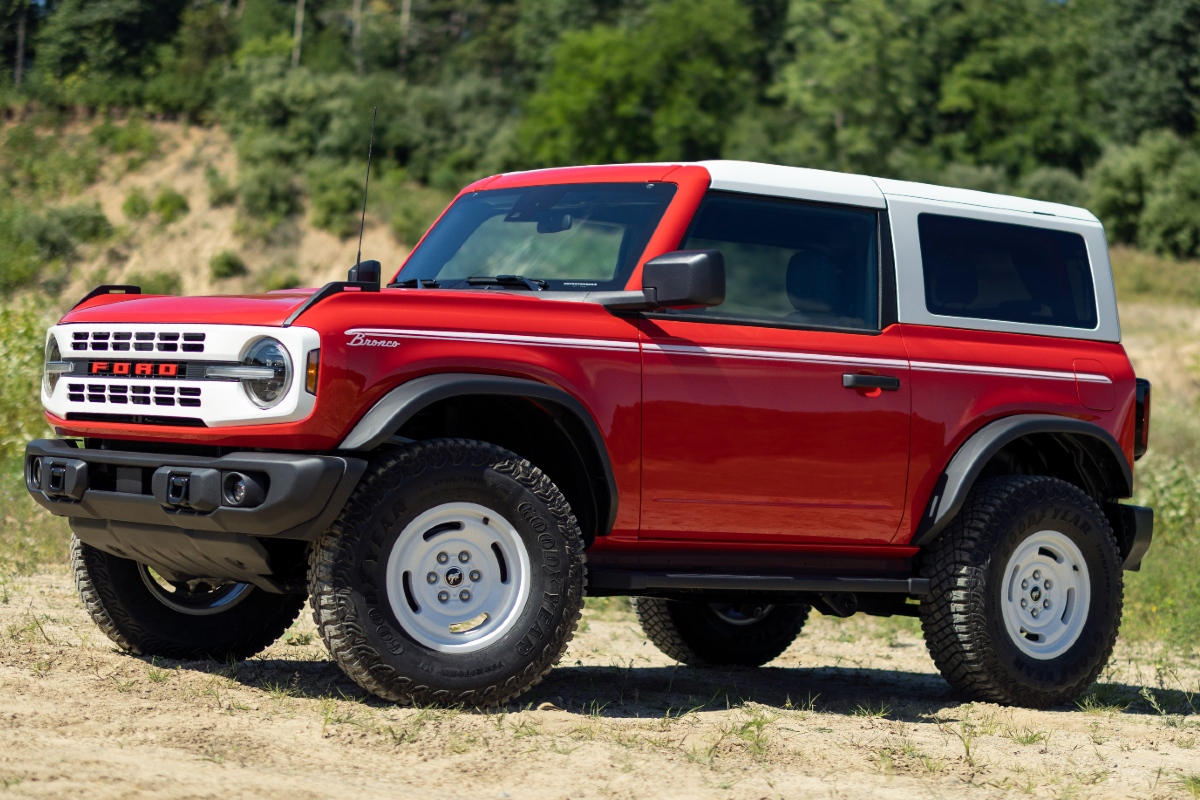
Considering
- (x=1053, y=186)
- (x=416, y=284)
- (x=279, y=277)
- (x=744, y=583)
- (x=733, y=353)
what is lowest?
(x=279, y=277)

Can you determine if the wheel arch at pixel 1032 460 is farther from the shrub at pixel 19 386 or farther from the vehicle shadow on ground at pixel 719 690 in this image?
the shrub at pixel 19 386

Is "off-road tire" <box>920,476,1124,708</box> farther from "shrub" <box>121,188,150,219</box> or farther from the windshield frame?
"shrub" <box>121,188,150,219</box>

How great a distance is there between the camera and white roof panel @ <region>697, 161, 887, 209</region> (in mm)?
6219

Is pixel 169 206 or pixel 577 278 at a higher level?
pixel 577 278

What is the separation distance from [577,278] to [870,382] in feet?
4.24

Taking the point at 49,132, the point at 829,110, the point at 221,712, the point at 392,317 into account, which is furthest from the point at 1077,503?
the point at 49,132

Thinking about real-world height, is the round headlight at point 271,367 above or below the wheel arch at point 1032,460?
above

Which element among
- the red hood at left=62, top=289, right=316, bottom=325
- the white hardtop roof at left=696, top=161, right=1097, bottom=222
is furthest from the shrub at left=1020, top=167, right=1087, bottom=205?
the red hood at left=62, top=289, right=316, bottom=325

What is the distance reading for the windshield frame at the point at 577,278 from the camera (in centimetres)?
593

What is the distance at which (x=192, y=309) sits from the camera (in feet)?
17.7

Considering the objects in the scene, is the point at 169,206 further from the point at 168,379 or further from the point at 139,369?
the point at 168,379

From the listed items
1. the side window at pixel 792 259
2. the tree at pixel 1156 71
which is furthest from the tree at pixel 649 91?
the side window at pixel 792 259

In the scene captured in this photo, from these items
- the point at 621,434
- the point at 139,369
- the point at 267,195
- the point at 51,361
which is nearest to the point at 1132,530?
the point at 621,434

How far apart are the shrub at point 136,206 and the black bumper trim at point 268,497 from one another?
184ft
